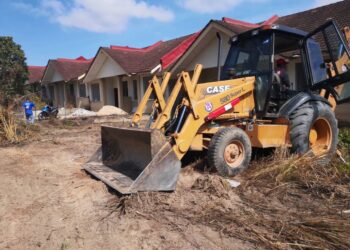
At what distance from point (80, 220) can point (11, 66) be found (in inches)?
1261

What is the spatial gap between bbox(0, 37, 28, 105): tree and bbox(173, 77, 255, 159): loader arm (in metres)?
29.4

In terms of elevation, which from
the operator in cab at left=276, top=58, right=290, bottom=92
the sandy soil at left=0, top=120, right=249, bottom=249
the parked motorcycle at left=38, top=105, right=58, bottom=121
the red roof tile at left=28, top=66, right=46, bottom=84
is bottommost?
the sandy soil at left=0, top=120, right=249, bottom=249

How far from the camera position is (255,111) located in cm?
657

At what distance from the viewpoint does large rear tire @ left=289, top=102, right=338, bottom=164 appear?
634 centimetres

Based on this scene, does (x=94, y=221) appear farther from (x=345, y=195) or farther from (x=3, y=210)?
(x=345, y=195)

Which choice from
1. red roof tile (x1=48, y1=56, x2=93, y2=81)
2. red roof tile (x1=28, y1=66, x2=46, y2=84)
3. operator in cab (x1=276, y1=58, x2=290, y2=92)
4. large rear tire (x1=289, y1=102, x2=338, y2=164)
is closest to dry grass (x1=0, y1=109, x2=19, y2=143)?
operator in cab (x1=276, y1=58, x2=290, y2=92)

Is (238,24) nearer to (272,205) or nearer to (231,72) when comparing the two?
(231,72)

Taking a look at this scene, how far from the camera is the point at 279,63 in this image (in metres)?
6.73

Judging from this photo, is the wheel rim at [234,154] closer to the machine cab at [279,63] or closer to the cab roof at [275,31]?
the machine cab at [279,63]

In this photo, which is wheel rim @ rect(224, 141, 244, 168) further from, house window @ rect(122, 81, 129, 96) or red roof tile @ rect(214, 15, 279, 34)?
house window @ rect(122, 81, 129, 96)

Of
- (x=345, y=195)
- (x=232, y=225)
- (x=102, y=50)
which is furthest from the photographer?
(x=102, y=50)

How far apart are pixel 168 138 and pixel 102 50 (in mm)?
21252

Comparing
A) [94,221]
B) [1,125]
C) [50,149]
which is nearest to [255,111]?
[94,221]

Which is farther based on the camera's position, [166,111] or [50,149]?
[50,149]
